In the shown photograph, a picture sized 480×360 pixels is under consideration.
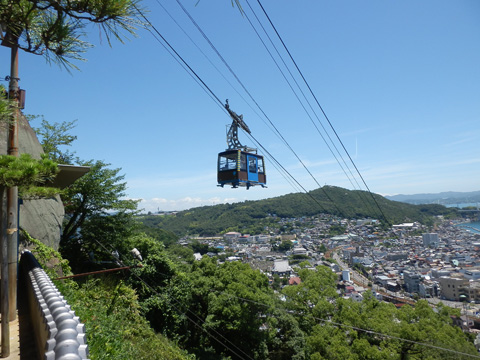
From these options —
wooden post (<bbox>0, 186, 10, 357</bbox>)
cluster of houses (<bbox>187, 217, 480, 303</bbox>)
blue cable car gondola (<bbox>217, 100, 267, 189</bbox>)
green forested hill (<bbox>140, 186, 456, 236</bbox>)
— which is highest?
blue cable car gondola (<bbox>217, 100, 267, 189</bbox>)

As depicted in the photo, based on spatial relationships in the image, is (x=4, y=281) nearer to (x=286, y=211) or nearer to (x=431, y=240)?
(x=431, y=240)

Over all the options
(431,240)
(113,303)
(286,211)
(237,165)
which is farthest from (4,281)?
(286,211)

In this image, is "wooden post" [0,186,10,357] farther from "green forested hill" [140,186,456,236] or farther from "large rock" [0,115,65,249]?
"green forested hill" [140,186,456,236]

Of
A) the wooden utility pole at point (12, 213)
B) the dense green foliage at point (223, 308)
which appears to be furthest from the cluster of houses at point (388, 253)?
the wooden utility pole at point (12, 213)

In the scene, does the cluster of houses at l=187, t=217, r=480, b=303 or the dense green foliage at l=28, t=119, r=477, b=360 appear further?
the cluster of houses at l=187, t=217, r=480, b=303

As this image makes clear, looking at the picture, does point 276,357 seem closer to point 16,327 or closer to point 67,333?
point 16,327

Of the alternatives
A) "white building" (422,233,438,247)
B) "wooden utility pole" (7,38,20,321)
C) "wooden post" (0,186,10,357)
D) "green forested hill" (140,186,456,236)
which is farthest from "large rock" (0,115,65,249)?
"green forested hill" (140,186,456,236)
